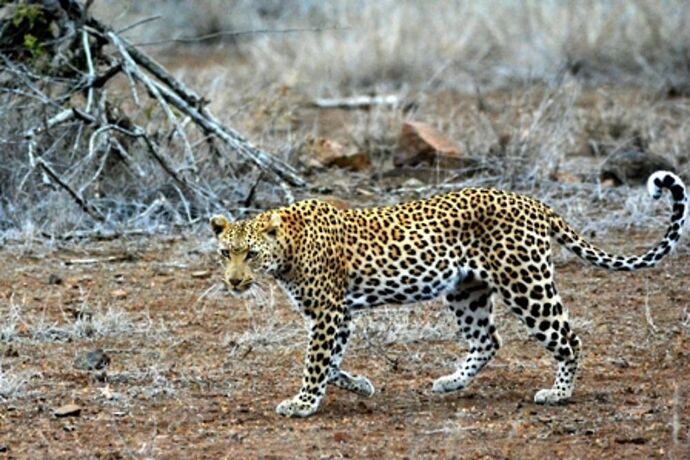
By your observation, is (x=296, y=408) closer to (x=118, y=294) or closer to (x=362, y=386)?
(x=362, y=386)

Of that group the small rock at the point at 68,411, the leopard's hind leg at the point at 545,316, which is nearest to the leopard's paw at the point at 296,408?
the small rock at the point at 68,411

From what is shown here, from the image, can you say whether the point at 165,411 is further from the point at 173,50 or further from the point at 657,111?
the point at 173,50

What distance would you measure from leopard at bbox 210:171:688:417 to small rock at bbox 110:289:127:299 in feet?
8.79

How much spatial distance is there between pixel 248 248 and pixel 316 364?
672 millimetres

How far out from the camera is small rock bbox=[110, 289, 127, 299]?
10.6 meters

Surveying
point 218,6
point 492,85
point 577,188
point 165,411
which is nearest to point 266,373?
point 165,411

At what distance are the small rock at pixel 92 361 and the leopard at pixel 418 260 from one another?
129 centimetres

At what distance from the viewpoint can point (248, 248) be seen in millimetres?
7707

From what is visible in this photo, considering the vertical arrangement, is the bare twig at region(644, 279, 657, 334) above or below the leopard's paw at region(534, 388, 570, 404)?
below

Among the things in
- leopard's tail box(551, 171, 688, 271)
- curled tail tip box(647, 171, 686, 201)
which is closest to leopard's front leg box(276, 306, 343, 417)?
leopard's tail box(551, 171, 688, 271)

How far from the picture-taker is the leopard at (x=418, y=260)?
7.93m

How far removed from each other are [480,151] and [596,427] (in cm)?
660

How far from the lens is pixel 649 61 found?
19422 millimetres

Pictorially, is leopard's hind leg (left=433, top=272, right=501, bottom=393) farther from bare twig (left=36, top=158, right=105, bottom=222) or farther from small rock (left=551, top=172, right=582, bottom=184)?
small rock (left=551, top=172, right=582, bottom=184)
